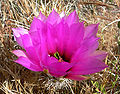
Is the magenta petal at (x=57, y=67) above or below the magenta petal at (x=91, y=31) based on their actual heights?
below

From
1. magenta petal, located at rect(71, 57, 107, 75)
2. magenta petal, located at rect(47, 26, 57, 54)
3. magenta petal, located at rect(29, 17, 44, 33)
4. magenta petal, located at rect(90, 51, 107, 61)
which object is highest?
magenta petal, located at rect(29, 17, 44, 33)

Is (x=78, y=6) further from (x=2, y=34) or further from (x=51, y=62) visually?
(x=51, y=62)

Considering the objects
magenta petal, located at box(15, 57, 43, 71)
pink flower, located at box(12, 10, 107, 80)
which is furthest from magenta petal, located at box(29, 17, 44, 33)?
magenta petal, located at box(15, 57, 43, 71)

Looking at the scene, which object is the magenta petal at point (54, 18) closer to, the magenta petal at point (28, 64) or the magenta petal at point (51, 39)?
the magenta petal at point (51, 39)

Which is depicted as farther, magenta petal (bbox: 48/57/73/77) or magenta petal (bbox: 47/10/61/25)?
magenta petal (bbox: 47/10/61/25)

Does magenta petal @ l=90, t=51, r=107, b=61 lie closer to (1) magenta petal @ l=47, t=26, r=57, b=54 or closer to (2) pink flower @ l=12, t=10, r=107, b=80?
(2) pink flower @ l=12, t=10, r=107, b=80

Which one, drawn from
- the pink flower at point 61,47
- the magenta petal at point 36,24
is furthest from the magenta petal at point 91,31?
the magenta petal at point 36,24

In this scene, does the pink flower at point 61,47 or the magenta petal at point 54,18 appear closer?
the pink flower at point 61,47

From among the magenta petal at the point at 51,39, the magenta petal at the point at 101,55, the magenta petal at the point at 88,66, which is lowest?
the magenta petal at the point at 88,66
